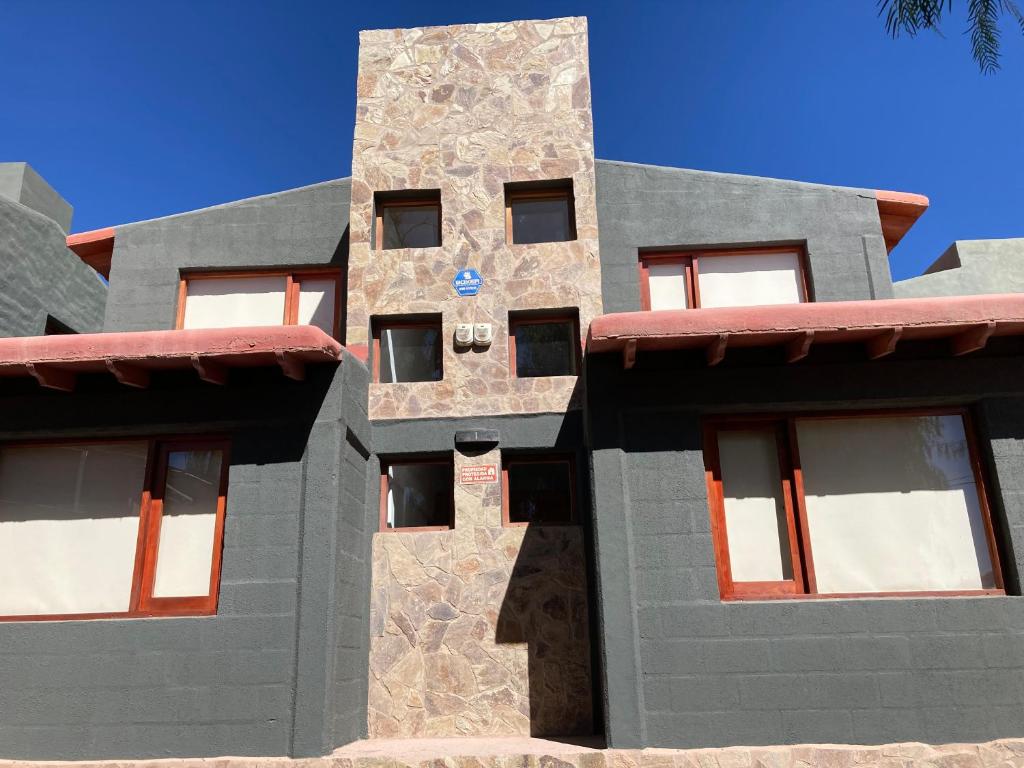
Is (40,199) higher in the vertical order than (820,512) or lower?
higher

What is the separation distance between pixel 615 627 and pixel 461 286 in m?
4.57

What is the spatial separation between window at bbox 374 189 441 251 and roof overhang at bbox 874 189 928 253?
5607 millimetres

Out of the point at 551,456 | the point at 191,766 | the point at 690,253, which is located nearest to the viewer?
the point at 191,766

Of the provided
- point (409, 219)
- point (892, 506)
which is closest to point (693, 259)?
point (409, 219)

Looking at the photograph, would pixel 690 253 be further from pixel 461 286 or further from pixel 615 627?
pixel 615 627

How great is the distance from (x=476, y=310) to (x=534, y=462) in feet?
6.39

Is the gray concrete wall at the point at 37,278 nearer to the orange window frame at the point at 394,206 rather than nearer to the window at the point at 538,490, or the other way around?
the orange window frame at the point at 394,206

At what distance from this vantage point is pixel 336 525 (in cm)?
742

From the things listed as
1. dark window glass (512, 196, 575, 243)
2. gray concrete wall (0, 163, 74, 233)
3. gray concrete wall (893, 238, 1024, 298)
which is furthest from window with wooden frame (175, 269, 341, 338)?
gray concrete wall (893, 238, 1024, 298)

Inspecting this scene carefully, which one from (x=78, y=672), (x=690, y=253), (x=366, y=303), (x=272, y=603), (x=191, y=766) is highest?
(x=690, y=253)

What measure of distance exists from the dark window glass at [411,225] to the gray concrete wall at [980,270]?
7890mm

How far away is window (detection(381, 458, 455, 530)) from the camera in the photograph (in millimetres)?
9102

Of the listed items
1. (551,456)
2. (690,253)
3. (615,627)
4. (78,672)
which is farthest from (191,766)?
(690,253)

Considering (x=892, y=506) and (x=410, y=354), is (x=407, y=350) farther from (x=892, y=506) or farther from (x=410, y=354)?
(x=892, y=506)
